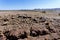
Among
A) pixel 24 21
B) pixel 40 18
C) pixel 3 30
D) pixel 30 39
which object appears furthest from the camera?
pixel 40 18

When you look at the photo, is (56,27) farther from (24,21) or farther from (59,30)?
(24,21)

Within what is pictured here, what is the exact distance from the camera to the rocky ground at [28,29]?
1003 centimetres

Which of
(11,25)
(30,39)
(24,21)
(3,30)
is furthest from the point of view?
(24,21)

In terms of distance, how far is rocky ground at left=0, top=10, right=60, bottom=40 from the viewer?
32.9ft

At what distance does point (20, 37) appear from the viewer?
393 inches

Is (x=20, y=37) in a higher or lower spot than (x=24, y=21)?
lower

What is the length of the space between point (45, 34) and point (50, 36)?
45 cm

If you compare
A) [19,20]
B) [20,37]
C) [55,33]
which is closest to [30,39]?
[20,37]

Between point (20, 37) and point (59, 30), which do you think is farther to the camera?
point (59, 30)

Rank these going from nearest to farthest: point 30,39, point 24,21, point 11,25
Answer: point 30,39
point 11,25
point 24,21

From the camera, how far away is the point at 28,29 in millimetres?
10508

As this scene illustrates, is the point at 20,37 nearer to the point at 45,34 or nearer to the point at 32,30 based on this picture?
the point at 32,30

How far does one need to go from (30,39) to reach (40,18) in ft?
11.8

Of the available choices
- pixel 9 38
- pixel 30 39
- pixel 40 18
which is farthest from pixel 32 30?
pixel 40 18
